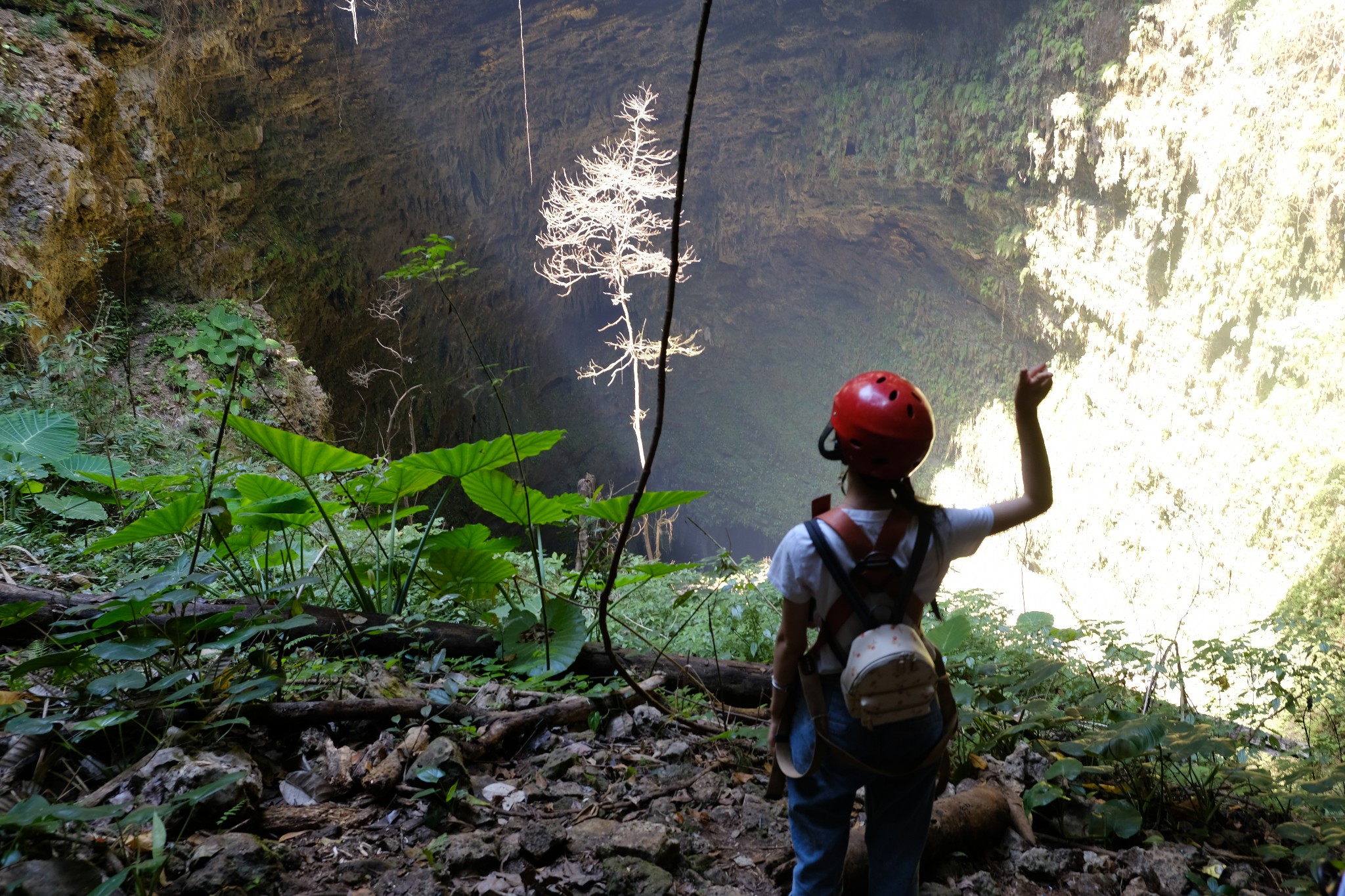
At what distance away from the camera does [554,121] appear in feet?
45.7

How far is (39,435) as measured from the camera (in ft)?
10.6

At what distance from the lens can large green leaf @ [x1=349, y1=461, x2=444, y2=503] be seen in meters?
2.32

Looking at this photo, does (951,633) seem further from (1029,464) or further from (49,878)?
(49,878)

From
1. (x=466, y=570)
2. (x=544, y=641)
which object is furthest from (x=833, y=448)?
(x=466, y=570)

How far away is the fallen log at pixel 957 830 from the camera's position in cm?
145

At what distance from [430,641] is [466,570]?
323mm

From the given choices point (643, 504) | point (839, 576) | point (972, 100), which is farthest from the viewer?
point (972, 100)

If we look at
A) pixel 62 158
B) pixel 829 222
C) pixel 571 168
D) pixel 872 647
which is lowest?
A: pixel 872 647

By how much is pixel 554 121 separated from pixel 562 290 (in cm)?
325

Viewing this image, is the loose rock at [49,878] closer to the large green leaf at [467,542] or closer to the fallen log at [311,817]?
the fallen log at [311,817]

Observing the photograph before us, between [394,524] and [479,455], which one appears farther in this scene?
[394,524]

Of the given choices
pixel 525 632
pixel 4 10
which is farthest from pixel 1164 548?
pixel 4 10

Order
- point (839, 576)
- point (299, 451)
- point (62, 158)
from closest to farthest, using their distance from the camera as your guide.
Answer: point (839, 576) → point (299, 451) → point (62, 158)

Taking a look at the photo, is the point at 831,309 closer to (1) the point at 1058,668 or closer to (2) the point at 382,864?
(1) the point at 1058,668
